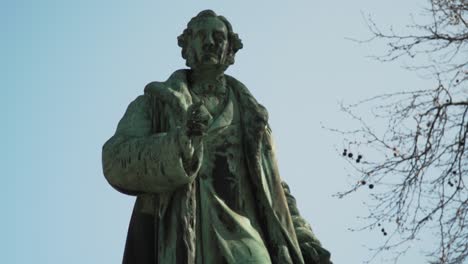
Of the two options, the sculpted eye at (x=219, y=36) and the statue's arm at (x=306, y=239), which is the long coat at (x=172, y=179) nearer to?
the statue's arm at (x=306, y=239)

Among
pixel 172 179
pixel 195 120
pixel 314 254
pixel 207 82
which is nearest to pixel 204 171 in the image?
pixel 172 179

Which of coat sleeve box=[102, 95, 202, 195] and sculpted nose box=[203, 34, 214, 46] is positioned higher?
sculpted nose box=[203, 34, 214, 46]

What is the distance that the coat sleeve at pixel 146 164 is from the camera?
5.09m

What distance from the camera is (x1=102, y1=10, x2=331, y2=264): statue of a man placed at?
5.12 meters

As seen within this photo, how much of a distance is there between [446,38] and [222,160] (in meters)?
4.98

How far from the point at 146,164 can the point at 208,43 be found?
966 millimetres

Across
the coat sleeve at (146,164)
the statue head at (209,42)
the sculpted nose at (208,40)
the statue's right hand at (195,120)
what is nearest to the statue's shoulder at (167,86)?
the statue head at (209,42)

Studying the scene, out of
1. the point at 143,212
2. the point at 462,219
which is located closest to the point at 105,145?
the point at 143,212

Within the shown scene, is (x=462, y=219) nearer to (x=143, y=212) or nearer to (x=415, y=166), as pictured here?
(x=415, y=166)

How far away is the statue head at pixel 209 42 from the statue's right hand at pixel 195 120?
716 millimetres

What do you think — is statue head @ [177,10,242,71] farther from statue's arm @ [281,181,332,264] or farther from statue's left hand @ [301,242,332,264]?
statue's left hand @ [301,242,332,264]

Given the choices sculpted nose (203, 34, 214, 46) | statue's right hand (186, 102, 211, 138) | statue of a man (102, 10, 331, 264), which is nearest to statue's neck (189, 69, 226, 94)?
statue of a man (102, 10, 331, 264)

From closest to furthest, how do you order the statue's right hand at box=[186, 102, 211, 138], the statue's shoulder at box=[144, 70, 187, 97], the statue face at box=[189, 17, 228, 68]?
the statue's right hand at box=[186, 102, 211, 138]
the statue's shoulder at box=[144, 70, 187, 97]
the statue face at box=[189, 17, 228, 68]

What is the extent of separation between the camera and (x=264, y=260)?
5176 mm
